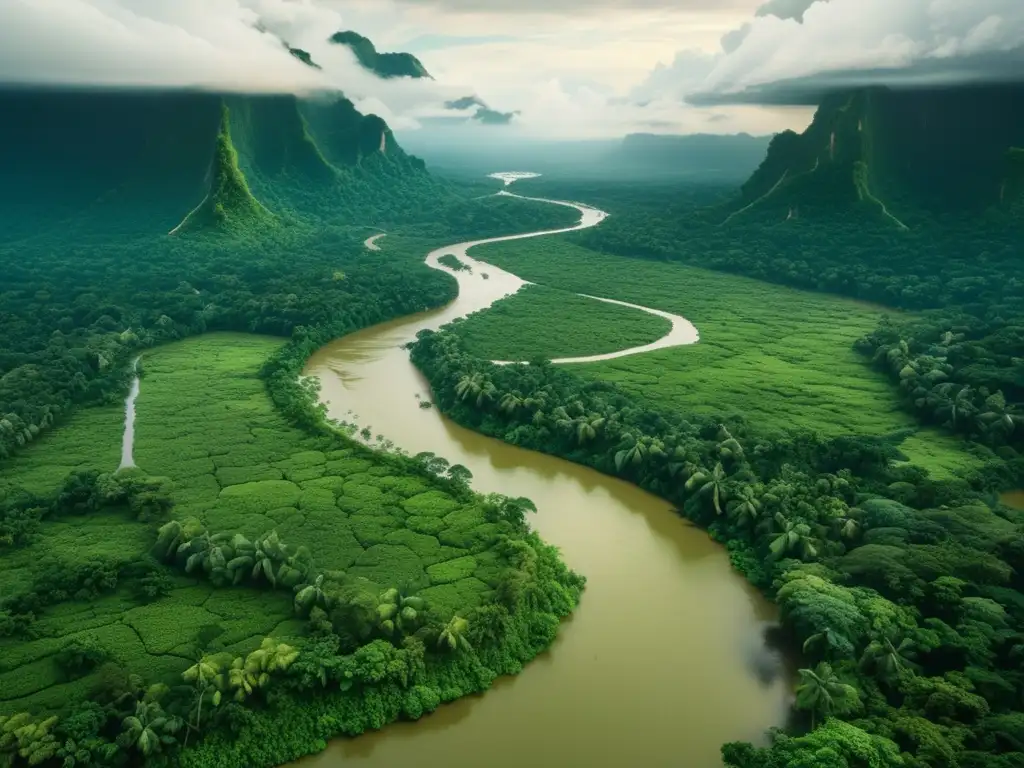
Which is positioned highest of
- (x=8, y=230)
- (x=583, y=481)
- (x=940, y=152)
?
(x=940, y=152)

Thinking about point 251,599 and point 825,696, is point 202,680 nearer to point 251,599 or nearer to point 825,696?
point 251,599

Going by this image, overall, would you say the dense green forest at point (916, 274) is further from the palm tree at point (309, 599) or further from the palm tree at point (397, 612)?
the palm tree at point (309, 599)

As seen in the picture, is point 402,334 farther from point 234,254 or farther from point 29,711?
point 29,711

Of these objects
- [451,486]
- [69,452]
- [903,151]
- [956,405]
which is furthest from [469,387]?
[903,151]

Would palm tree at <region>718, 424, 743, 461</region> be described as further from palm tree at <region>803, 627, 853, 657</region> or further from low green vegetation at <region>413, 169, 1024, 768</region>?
palm tree at <region>803, 627, 853, 657</region>

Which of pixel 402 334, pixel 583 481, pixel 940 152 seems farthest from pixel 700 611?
pixel 940 152

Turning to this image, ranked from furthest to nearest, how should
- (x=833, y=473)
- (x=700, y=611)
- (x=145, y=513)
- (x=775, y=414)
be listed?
(x=775, y=414) → (x=833, y=473) → (x=145, y=513) → (x=700, y=611)

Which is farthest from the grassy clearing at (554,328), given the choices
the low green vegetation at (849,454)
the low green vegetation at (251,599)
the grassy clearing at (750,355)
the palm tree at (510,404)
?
the low green vegetation at (251,599)
